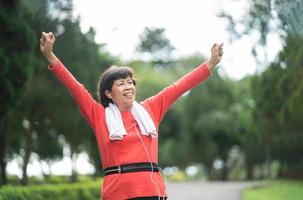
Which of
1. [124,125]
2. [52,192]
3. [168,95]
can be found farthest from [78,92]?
[52,192]

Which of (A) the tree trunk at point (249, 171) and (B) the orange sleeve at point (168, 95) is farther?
(A) the tree trunk at point (249, 171)

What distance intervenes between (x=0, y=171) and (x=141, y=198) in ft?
44.1

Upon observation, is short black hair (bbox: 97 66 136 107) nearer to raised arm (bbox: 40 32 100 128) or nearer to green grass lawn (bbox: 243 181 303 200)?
raised arm (bbox: 40 32 100 128)

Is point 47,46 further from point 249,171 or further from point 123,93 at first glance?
point 249,171

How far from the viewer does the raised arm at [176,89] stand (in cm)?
310

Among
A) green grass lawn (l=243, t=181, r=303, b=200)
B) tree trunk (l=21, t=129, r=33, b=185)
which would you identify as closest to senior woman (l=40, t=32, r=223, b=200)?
green grass lawn (l=243, t=181, r=303, b=200)

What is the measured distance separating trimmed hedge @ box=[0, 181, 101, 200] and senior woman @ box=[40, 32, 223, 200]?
663 centimetres

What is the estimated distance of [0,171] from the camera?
51.4 feet

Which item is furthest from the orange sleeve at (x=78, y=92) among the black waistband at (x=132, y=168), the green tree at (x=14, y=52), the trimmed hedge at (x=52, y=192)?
the green tree at (x=14, y=52)

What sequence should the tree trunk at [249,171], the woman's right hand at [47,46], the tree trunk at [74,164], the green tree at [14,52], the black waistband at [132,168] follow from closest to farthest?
the black waistband at [132,168]
the woman's right hand at [47,46]
the green tree at [14,52]
the tree trunk at [74,164]
the tree trunk at [249,171]

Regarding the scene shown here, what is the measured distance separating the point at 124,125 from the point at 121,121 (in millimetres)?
27

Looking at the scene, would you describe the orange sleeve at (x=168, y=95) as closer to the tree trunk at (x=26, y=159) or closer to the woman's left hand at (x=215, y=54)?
the woman's left hand at (x=215, y=54)

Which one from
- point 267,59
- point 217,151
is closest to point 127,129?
point 267,59

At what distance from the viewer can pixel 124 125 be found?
115 inches
